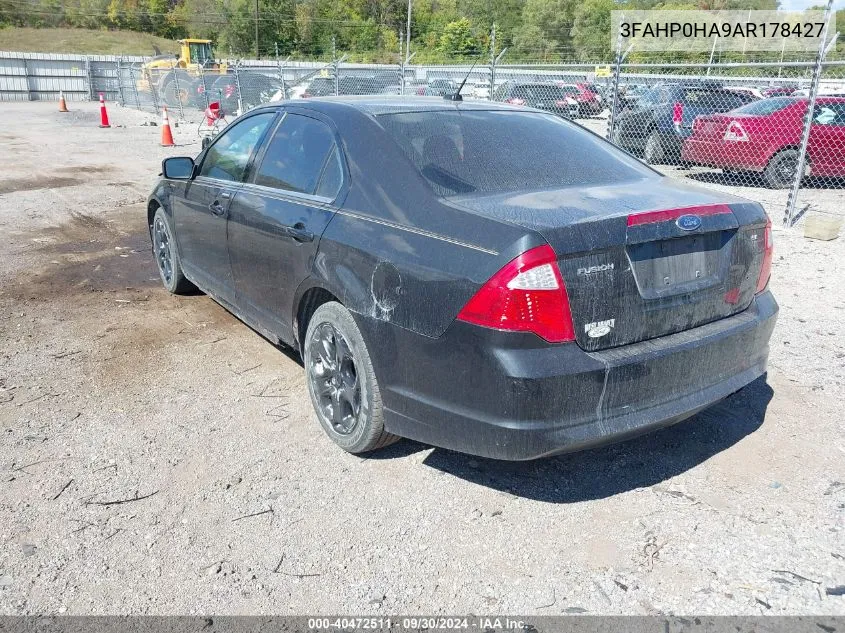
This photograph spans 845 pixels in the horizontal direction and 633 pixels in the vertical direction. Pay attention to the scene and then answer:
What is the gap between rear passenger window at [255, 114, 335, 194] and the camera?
363 centimetres

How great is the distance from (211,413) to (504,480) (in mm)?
1649

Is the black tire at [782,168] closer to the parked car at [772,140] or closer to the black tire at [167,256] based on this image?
the parked car at [772,140]

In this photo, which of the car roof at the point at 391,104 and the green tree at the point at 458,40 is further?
the green tree at the point at 458,40

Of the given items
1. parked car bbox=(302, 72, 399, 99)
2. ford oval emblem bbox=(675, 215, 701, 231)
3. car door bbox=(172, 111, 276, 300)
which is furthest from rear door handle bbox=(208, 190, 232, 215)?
parked car bbox=(302, 72, 399, 99)

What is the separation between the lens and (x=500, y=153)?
11.3 feet

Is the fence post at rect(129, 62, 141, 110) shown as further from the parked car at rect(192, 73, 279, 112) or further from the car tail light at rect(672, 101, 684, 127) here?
the car tail light at rect(672, 101, 684, 127)

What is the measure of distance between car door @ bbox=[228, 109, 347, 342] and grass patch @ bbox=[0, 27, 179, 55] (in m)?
73.5

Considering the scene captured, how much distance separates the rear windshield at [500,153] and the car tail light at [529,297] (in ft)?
2.07

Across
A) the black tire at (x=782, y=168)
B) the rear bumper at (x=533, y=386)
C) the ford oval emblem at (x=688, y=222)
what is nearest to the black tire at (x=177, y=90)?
the black tire at (x=782, y=168)

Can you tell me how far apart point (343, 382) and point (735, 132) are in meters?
10.2

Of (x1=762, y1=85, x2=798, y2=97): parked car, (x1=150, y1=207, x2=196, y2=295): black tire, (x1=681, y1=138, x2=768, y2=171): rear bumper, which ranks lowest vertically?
(x1=150, y1=207, x2=196, y2=295): black tire

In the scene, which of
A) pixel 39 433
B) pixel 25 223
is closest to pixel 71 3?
pixel 25 223

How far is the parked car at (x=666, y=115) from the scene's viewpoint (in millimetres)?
13109

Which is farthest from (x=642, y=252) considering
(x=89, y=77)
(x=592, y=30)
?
(x=592, y=30)
